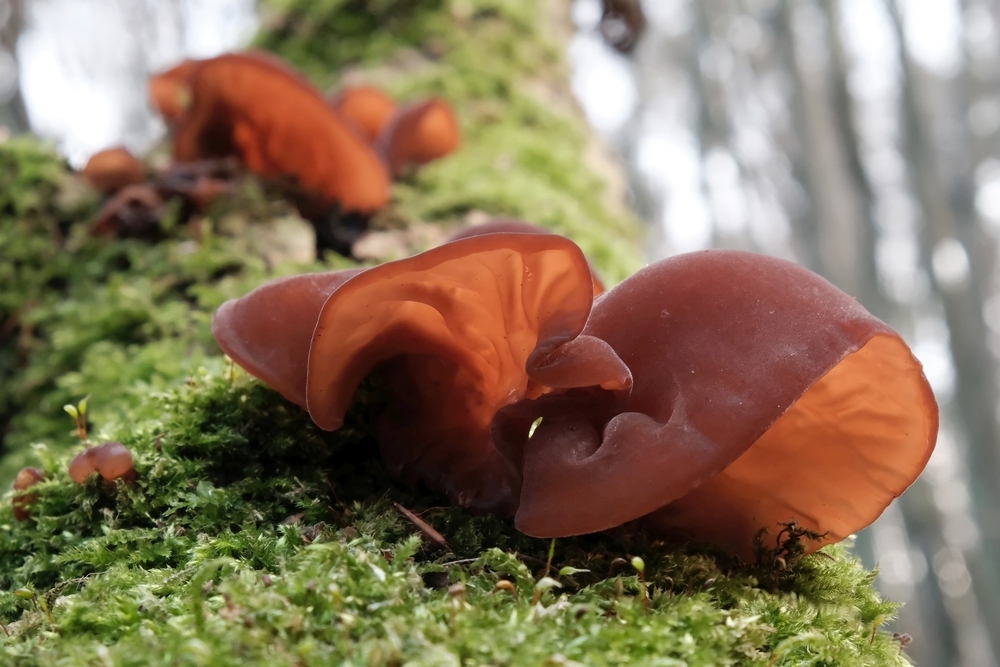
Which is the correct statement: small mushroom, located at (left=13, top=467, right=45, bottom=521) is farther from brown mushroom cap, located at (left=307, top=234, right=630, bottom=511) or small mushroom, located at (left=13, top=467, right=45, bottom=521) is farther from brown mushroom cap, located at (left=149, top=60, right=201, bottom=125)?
brown mushroom cap, located at (left=149, top=60, right=201, bottom=125)

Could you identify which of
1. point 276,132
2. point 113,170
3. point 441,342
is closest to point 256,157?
point 276,132

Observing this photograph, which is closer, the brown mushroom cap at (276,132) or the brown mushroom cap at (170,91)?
the brown mushroom cap at (276,132)

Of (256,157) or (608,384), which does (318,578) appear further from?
(256,157)

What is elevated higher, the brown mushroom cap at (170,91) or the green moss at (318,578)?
the brown mushroom cap at (170,91)

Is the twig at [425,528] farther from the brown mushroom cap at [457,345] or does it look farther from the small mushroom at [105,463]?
the small mushroom at [105,463]

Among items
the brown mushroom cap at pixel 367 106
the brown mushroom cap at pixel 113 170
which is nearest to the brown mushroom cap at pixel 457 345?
the brown mushroom cap at pixel 113 170

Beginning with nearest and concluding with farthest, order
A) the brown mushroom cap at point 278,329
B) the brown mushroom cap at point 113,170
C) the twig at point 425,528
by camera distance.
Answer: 1. the twig at point 425,528
2. the brown mushroom cap at point 278,329
3. the brown mushroom cap at point 113,170

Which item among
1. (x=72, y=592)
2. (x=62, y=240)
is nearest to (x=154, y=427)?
(x=72, y=592)
